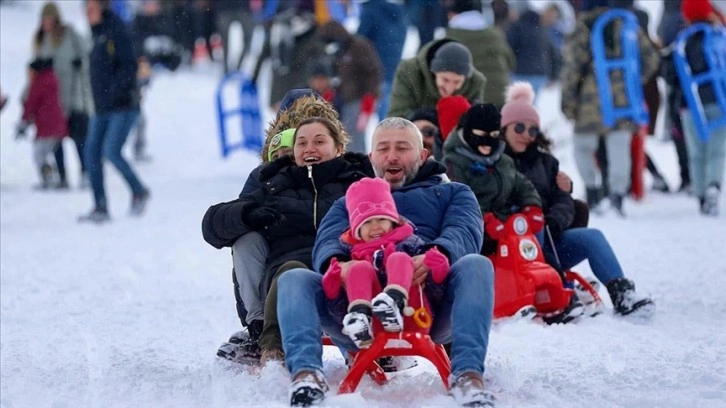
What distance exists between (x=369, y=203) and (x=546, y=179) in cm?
279

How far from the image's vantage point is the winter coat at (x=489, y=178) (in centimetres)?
679

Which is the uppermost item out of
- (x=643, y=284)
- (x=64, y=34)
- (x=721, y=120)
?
(x=64, y=34)

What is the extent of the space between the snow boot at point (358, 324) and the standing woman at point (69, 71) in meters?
10.7

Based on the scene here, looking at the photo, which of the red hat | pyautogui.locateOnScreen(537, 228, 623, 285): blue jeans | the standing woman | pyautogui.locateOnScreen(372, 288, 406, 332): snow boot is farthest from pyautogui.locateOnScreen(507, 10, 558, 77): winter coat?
pyautogui.locateOnScreen(372, 288, 406, 332): snow boot

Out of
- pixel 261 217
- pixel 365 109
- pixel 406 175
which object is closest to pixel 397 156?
pixel 406 175

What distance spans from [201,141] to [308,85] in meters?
5.73

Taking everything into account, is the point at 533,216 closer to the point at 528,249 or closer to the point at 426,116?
the point at 528,249

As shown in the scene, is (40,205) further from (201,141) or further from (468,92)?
(468,92)

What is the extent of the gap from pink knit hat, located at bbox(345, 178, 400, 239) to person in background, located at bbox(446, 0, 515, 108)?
16.5ft

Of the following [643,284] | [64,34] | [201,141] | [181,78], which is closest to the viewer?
[643,284]

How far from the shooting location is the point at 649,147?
16922 mm

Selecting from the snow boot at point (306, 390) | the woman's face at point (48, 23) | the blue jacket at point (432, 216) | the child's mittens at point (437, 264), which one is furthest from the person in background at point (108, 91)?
the snow boot at point (306, 390)

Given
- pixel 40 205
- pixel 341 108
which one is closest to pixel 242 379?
pixel 341 108

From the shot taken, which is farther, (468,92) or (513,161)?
(468,92)
